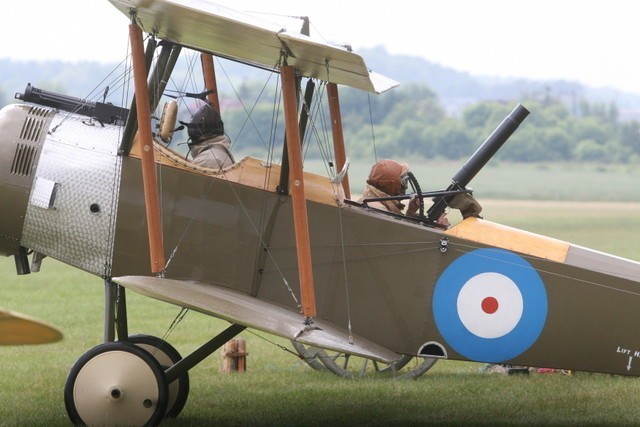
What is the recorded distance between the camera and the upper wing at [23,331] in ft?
18.7

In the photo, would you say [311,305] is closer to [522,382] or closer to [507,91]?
[522,382]

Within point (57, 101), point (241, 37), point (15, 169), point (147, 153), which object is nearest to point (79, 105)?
point (57, 101)

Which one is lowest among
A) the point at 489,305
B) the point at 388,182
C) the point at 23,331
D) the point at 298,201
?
the point at 23,331

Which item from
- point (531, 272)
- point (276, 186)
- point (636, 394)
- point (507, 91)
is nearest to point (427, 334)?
point (531, 272)

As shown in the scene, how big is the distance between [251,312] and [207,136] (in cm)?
152

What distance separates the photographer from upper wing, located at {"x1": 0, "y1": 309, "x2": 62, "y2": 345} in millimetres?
5688

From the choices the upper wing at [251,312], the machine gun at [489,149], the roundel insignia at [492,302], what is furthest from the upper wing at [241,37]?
the upper wing at [251,312]

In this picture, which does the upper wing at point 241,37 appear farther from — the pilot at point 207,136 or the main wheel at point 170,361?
the main wheel at point 170,361

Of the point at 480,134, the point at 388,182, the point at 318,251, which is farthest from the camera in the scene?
the point at 480,134

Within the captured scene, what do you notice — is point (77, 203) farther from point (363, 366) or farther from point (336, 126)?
point (363, 366)

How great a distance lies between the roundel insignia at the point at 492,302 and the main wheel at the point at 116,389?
176cm

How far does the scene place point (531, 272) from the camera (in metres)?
7.25

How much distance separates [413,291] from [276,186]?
106 cm

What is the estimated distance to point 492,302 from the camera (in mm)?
7258
